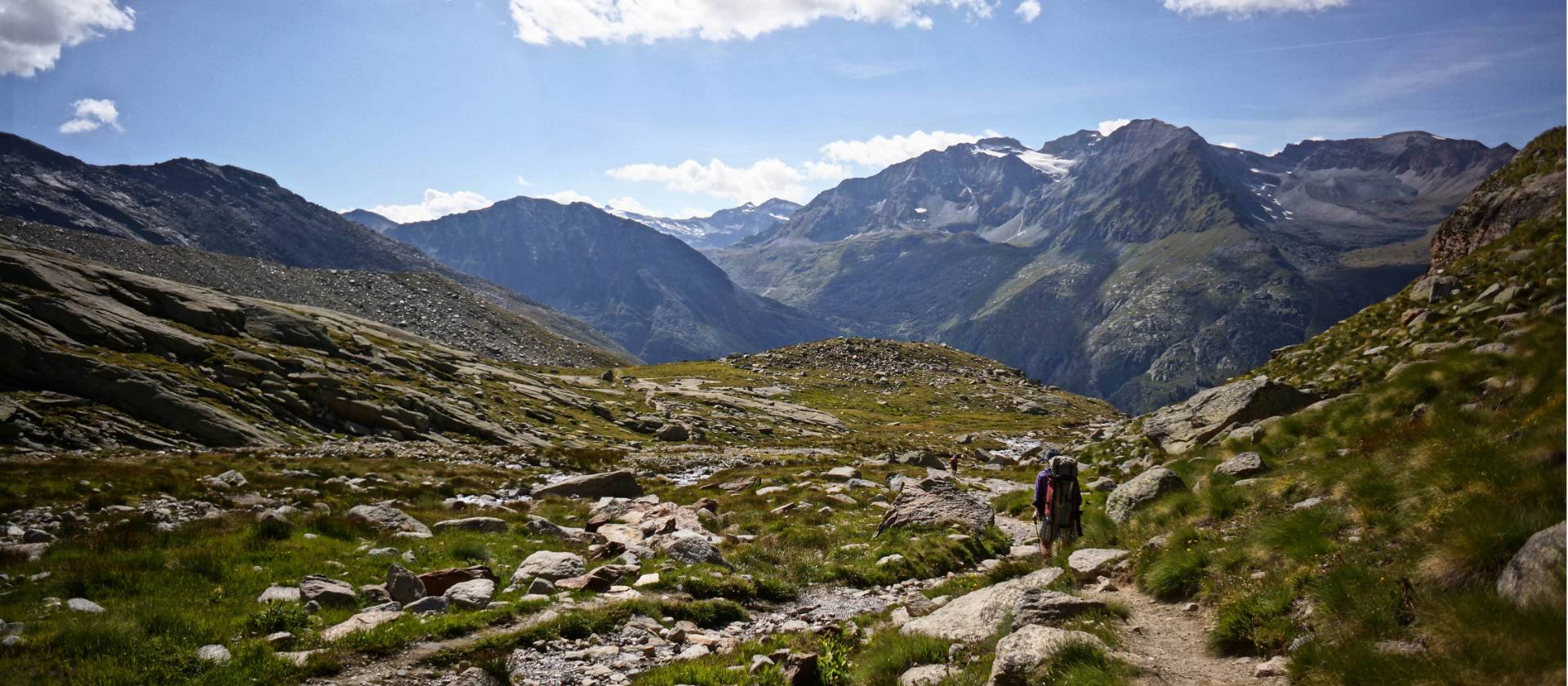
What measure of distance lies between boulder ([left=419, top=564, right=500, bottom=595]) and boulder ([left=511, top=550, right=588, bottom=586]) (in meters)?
0.62

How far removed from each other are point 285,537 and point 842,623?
48.5 ft

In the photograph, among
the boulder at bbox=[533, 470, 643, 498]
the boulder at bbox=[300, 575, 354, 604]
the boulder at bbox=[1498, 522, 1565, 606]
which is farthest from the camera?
the boulder at bbox=[533, 470, 643, 498]

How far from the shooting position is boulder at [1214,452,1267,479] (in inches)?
666

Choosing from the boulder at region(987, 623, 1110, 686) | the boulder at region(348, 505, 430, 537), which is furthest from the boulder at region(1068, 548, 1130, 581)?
the boulder at region(348, 505, 430, 537)

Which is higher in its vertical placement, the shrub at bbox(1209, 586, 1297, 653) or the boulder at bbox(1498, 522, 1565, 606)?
the boulder at bbox(1498, 522, 1565, 606)

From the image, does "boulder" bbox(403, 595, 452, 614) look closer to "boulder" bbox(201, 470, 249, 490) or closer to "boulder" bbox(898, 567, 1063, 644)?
"boulder" bbox(898, 567, 1063, 644)

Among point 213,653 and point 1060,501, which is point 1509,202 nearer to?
point 1060,501

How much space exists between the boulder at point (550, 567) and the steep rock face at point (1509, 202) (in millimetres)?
40933

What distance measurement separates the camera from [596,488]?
104 ft

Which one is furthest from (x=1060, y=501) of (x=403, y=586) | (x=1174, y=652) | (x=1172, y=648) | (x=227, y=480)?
(x=227, y=480)

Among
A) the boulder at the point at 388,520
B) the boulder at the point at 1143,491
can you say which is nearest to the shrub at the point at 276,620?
the boulder at the point at 388,520

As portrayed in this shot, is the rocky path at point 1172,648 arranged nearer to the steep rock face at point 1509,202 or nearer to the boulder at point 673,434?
the steep rock face at point 1509,202

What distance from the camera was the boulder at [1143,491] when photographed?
59.1ft

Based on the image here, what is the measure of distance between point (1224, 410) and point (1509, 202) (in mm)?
20675
